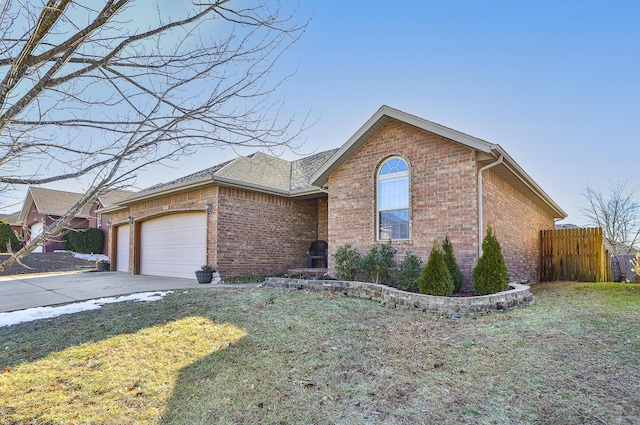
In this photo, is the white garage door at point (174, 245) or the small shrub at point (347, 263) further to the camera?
the white garage door at point (174, 245)

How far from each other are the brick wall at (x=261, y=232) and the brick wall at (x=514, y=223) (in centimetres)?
729

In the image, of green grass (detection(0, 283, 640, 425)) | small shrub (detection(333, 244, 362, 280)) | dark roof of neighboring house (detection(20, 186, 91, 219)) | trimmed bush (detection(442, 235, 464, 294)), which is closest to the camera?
green grass (detection(0, 283, 640, 425))

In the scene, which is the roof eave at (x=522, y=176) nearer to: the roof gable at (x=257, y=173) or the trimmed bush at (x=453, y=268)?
the trimmed bush at (x=453, y=268)

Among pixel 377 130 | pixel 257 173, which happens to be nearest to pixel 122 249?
pixel 257 173

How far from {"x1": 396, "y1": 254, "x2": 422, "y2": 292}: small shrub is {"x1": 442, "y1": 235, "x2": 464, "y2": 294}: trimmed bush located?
729 millimetres

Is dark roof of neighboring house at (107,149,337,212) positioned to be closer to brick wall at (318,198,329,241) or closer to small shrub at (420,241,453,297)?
brick wall at (318,198,329,241)

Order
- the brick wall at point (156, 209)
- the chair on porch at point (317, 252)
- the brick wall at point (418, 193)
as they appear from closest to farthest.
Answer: the brick wall at point (418, 193)
the brick wall at point (156, 209)
the chair on porch at point (317, 252)

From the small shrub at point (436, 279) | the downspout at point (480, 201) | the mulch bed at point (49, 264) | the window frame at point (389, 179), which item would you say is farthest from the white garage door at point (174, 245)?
the downspout at point (480, 201)

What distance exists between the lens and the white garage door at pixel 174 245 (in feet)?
40.3

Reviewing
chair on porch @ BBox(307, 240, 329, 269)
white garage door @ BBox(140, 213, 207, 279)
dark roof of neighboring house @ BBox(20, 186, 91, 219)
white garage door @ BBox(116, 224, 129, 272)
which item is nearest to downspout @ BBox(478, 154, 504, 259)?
chair on porch @ BBox(307, 240, 329, 269)

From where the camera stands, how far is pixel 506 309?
659 cm

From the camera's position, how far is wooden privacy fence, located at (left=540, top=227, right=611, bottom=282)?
472 inches

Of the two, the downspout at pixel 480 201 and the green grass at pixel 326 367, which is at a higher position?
the downspout at pixel 480 201

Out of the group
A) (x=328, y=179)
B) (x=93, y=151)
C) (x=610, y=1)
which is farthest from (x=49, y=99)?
(x=610, y=1)
